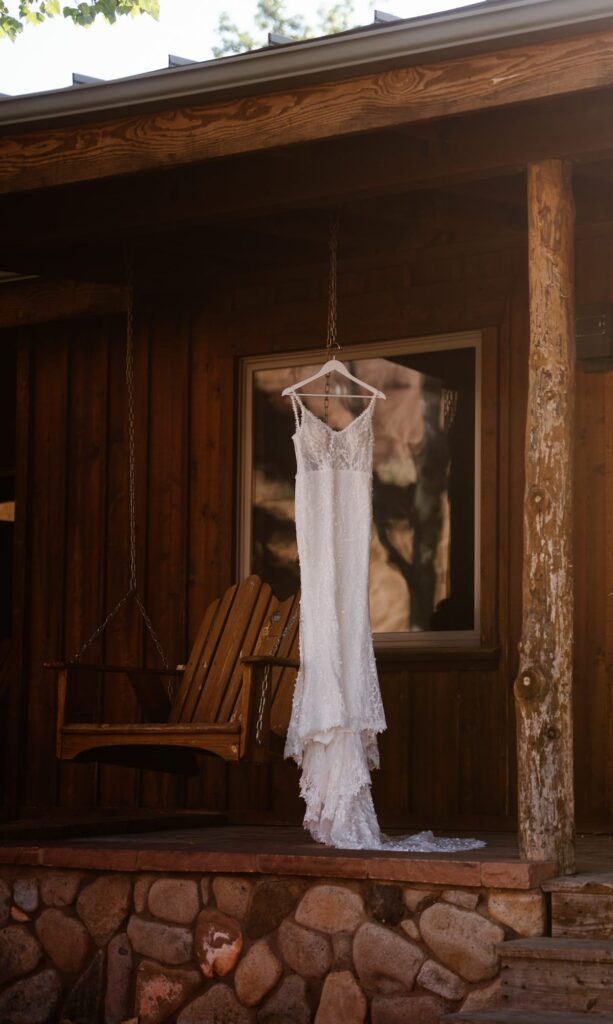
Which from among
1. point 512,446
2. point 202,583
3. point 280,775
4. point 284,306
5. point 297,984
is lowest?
point 297,984

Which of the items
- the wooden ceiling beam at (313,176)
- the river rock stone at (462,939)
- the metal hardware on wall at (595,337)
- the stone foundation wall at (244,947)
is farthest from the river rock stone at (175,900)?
the metal hardware on wall at (595,337)

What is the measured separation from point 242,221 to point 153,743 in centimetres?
205

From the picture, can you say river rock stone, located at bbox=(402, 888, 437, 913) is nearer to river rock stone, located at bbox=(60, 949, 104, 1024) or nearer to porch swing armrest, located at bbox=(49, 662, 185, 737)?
river rock stone, located at bbox=(60, 949, 104, 1024)

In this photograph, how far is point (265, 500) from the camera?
7.26 m

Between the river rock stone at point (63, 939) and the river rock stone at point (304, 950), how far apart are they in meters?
0.78

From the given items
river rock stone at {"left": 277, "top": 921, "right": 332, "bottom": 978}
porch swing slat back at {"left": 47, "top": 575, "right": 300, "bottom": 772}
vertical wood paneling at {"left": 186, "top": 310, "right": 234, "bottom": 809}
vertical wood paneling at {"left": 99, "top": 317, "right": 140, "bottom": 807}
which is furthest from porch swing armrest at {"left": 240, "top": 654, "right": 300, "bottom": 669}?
vertical wood paneling at {"left": 99, "top": 317, "right": 140, "bottom": 807}

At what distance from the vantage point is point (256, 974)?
489cm

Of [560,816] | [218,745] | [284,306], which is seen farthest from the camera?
[284,306]

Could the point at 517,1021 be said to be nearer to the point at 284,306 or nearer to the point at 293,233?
the point at 293,233

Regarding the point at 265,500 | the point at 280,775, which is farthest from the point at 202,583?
the point at 280,775

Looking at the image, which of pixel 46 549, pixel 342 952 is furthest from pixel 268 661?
pixel 46 549

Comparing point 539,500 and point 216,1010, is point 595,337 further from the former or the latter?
point 216,1010

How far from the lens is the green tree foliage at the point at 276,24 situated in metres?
23.7

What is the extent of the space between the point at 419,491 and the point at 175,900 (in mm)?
2443
